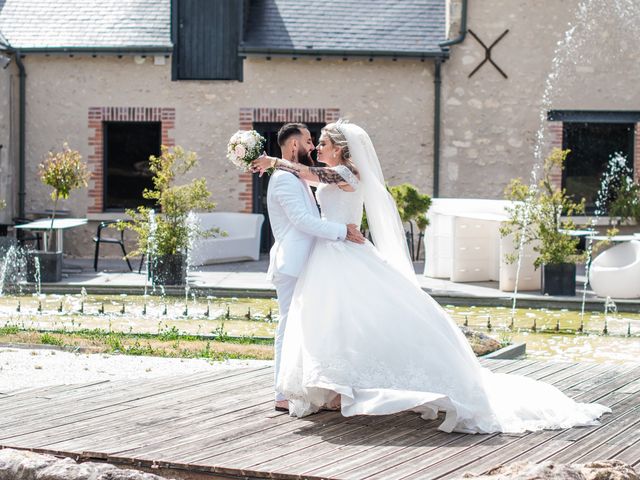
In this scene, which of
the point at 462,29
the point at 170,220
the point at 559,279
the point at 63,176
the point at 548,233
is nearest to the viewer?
the point at 559,279

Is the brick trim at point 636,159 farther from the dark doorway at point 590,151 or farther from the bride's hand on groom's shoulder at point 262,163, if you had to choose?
the bride's hand on groom's shoulder at point 262,163

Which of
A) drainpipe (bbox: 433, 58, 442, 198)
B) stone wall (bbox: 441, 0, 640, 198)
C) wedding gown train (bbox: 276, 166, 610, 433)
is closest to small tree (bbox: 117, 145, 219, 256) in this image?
drainpipe (bbox: 433, 58, 442, 198)

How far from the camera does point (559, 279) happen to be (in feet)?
45.2

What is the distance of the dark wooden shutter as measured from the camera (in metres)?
18.5

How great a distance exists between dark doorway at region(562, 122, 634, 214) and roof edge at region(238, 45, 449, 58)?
7.87 feet

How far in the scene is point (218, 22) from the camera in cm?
1858

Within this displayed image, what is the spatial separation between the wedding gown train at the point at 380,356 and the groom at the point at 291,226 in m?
0.07

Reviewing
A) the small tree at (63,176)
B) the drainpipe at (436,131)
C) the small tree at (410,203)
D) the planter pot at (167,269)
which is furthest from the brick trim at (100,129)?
the small tree at (410,203)

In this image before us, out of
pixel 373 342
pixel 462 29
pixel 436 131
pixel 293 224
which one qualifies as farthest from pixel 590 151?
pixel 373 342

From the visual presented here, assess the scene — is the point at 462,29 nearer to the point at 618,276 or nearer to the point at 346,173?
the point at 618,276

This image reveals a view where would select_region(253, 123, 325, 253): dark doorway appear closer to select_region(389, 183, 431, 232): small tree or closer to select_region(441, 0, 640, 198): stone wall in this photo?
select_region(441, 0, 640, 198): stone wall

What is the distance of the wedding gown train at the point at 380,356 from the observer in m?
6.04

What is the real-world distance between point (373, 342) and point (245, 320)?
5.45 m

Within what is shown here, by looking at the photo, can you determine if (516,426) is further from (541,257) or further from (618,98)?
(618,98)
